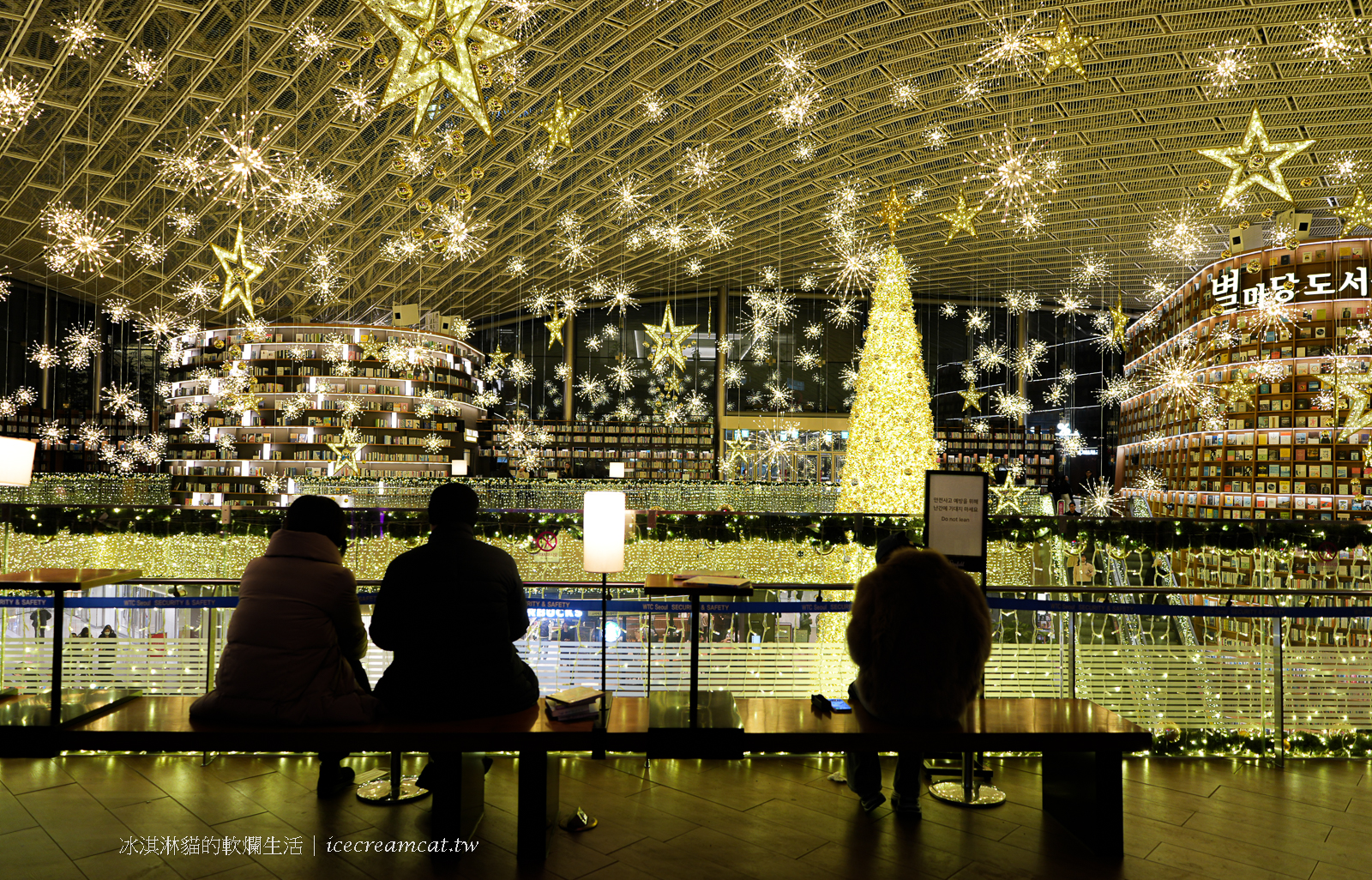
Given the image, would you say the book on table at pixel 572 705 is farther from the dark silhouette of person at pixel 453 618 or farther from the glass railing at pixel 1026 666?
the glass railing at pixel 1026 666

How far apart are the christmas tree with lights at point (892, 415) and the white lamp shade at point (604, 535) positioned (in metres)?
4.38

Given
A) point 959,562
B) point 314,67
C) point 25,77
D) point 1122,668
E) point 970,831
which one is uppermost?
point 314,67

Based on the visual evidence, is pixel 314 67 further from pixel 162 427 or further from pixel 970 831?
pixel 162 427

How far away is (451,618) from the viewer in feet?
7.89

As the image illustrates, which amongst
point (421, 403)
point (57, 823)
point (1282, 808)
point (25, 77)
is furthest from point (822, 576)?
point (421, 403)

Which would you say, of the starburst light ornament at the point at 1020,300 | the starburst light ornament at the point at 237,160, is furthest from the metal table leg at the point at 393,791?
the starburst light ornament at the point at 1020,300

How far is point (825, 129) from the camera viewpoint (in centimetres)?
1388

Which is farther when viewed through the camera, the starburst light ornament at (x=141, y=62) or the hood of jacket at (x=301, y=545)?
the starburst light ornament at (x=141, y=62)

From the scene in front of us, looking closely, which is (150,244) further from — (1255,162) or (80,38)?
(1255,162)

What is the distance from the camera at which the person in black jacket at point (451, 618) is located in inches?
94.9

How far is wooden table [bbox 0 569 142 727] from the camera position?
2.65 metres

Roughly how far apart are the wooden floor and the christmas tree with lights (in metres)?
3.76

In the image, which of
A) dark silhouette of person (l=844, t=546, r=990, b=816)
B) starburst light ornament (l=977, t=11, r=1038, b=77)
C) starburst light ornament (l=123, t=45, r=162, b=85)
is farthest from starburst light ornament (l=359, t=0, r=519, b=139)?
starburst light ornament (l=977, t=11, r=1038, b=77)

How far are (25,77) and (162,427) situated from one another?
1517 cm
